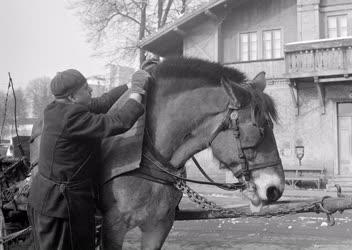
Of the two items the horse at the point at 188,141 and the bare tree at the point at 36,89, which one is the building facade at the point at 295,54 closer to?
the horse at the point at 188,141

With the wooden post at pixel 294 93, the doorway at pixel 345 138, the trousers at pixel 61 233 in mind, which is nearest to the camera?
the trousers at pixel 61 233

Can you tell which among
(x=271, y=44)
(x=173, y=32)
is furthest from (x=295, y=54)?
(x=173, y=32)

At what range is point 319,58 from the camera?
18734mm

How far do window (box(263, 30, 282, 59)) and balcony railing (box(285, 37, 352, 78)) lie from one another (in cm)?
196

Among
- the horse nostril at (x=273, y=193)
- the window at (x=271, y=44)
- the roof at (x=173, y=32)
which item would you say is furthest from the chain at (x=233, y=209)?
the window at (x=271, y=44)

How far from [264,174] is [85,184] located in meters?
1.27

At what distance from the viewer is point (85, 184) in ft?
10.7

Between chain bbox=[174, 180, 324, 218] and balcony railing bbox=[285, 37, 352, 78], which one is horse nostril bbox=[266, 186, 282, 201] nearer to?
chain bbox=[174, 180, 324, 218]

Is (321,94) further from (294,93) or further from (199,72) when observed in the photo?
(199,72)

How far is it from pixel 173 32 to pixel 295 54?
19.8 ft

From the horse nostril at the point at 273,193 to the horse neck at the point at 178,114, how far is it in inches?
25.1

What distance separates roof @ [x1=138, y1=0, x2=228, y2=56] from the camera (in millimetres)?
20781

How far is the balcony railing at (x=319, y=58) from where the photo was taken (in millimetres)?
18328

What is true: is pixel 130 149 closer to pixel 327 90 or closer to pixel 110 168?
pixel 110 168
